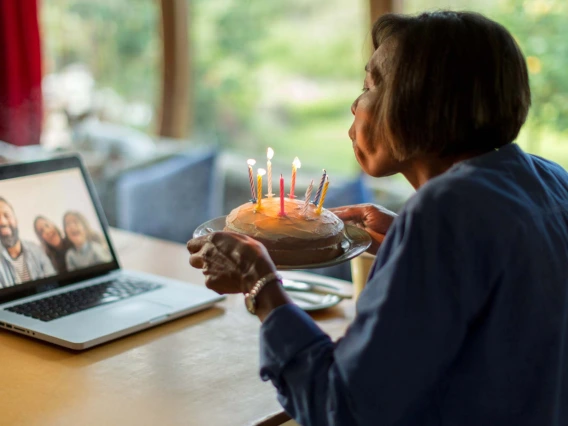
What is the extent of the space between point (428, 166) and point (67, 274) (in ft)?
2.85

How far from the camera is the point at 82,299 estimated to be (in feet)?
5.21

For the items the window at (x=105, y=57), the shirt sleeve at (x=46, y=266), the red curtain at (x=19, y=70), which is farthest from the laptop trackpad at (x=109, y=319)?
the window at (x=105, y=57)

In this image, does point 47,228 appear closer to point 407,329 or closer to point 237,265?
point 237,265

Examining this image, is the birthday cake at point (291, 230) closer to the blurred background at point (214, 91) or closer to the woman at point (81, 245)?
the woman at point (81, 245)

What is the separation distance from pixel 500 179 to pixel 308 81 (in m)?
4.61

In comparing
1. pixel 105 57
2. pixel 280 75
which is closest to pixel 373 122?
pixel 105 57

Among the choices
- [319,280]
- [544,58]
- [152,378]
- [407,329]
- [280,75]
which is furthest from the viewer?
[280,75]

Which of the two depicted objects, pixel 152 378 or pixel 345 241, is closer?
pixel 152 378

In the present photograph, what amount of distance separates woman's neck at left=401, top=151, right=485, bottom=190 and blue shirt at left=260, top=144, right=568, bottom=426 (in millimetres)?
69

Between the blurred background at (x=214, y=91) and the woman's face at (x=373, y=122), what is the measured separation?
4.61ft

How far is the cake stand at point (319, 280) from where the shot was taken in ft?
4.26

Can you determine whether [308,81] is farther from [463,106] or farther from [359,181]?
[463,106]

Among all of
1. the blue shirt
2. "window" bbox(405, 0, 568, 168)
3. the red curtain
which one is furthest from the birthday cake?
the red curtain

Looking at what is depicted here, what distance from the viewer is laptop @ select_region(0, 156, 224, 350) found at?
147 centimetres
